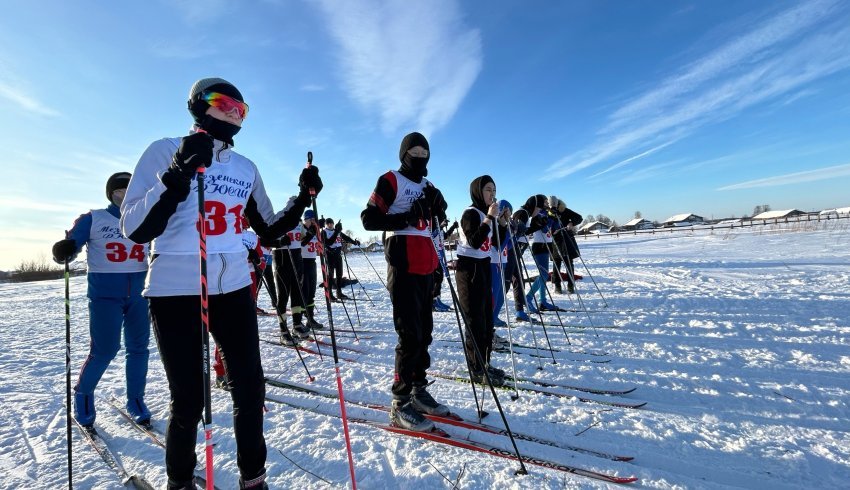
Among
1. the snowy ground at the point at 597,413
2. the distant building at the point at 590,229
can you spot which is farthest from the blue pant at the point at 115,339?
the distant building at the point at 590,229

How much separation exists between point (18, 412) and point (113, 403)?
0.86 m

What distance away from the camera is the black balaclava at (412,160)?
10.9 feet

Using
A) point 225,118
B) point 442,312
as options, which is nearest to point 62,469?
point 225,118

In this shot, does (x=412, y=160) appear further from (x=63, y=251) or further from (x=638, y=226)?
(x=638, y=226)

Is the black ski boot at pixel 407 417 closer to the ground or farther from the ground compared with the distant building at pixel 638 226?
closer to the ground

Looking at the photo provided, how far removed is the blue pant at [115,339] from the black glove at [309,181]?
6.99 ft

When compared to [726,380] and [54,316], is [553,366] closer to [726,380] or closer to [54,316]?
[726,380]

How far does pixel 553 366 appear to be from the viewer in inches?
180

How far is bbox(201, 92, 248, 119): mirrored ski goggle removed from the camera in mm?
1974

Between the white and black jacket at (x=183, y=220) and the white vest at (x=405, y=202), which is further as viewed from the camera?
the white vest at (x=405, y=202)

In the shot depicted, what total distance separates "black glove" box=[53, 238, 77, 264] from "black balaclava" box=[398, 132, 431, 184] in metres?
2.80

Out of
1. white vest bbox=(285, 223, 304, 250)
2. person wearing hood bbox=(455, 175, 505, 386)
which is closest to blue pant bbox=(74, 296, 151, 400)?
person wearing hood bbox=(455, 175, 505, 386)

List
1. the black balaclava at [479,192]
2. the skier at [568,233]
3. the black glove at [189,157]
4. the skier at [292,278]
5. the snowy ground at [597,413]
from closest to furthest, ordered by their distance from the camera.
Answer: the black glove at [189,157] → the snowy ground at [597,413] → the black balaclava at [479,192] → the skier at [292,278] → the skier at [568,233]

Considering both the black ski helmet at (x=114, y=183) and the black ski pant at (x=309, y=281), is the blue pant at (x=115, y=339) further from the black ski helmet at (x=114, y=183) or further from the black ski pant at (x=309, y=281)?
the black ski pant at (x=309, y=281)
